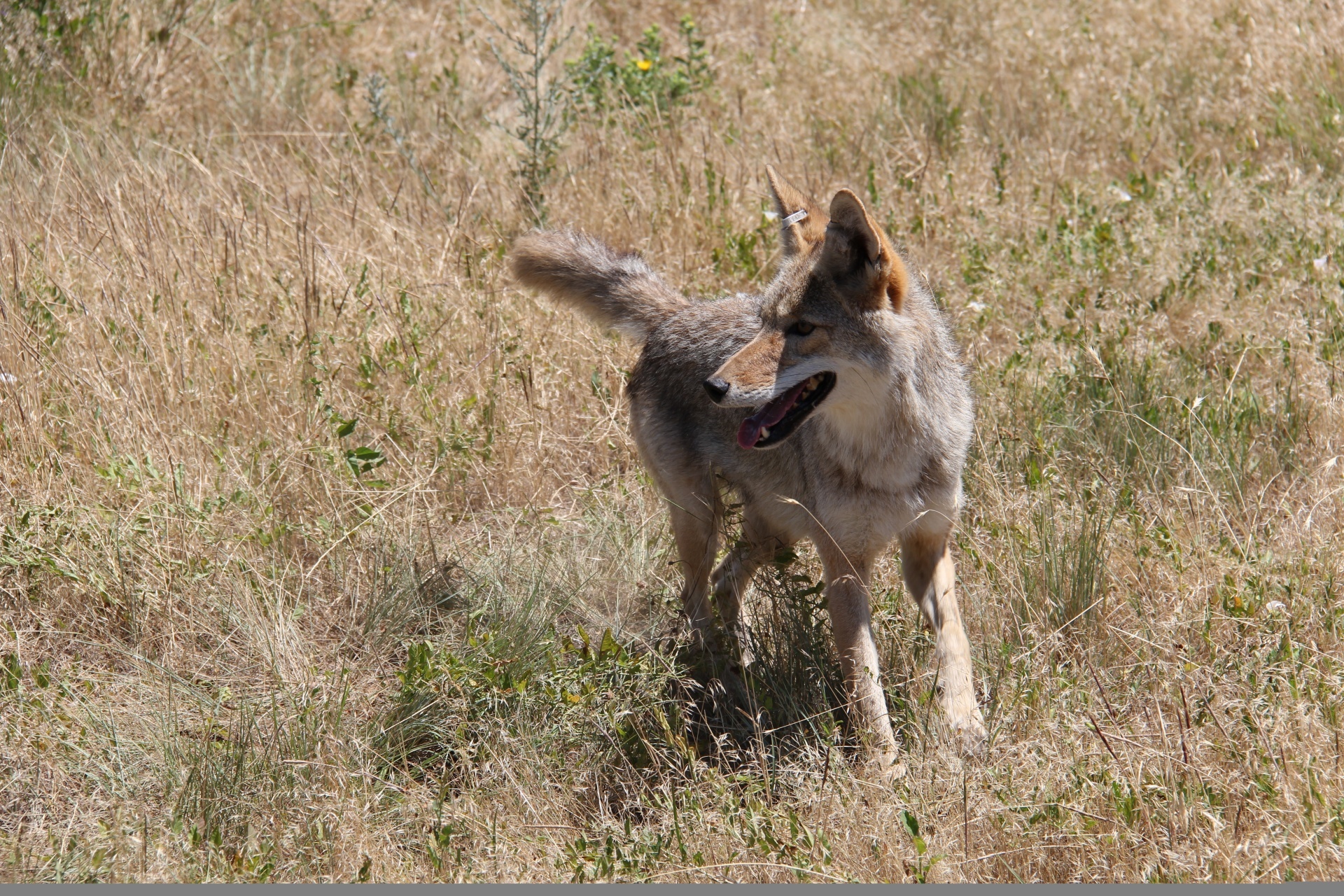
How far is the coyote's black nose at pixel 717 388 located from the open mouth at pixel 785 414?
184 mm

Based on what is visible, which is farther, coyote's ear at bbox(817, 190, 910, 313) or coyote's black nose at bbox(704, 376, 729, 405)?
coyote's ear at bbox(817, 190, 910, 313)

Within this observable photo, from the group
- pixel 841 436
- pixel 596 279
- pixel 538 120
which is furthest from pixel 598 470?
pixel 538 120

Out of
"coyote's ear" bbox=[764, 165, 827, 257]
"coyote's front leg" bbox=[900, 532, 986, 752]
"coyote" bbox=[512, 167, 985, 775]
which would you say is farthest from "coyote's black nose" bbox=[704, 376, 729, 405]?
"coyote's front leg" bbox=[900, 532, 986, 752]

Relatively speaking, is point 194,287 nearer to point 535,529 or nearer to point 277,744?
point 535,529

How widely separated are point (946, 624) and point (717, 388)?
4.00 ft

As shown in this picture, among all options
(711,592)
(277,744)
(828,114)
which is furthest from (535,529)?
(828,114)

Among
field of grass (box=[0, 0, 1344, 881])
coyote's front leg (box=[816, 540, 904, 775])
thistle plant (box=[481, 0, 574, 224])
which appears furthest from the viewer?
thistle plant (box=[481, 0, 574, 224])

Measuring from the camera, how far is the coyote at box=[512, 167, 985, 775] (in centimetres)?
394

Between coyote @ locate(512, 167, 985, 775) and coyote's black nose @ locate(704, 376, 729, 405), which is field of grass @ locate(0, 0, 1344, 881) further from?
coyote's black nose @ locate(704, 376, 729, 405)

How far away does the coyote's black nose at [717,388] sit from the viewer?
3768 millimetres

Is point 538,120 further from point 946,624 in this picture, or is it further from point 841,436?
point 946,624

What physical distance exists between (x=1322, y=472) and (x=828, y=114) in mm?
4568

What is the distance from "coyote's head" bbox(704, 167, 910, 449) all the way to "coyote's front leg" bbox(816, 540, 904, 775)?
1.74ft

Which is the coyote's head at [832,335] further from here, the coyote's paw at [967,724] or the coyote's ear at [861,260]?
the coyote's paw at [967,724]
